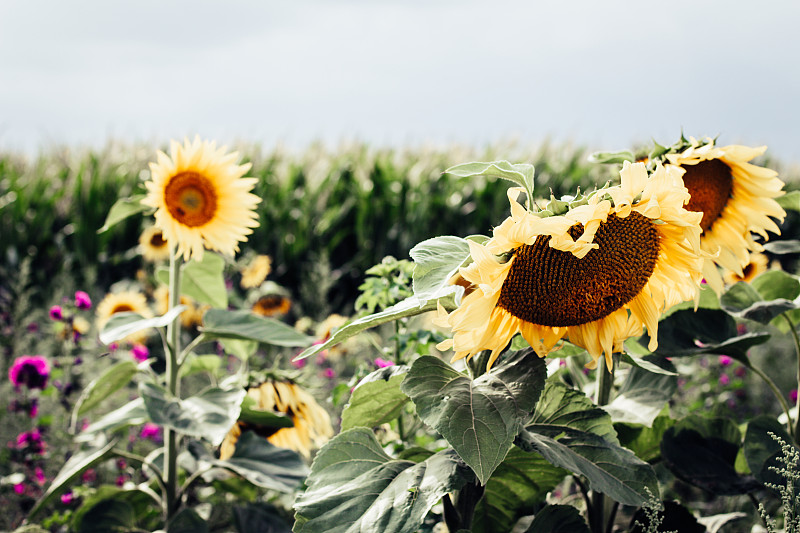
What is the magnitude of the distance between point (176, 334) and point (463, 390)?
1.08 metres

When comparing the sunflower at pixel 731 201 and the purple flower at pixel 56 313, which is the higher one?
the sunflower at pixel 731 201

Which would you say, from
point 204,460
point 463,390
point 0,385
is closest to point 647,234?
point 463,390

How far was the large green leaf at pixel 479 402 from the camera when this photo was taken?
95cm

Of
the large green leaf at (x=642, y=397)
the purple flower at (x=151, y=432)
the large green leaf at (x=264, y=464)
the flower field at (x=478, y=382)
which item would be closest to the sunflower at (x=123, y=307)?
→ the flower field at (x=478, y=382)

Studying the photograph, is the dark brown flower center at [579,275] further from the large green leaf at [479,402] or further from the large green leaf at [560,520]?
the large green leaf at [560,520]

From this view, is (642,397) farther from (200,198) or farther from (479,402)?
(200,198)

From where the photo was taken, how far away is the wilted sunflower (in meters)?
1.89

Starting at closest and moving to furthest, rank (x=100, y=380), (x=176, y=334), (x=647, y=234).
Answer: (x=647, y=234) < (x=100, y=380) < (x=176, y=334)

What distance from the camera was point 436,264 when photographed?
99 cm

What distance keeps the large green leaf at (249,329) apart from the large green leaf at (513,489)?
0.63m

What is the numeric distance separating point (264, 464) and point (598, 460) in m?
0.93

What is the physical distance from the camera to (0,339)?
3516 millimetres

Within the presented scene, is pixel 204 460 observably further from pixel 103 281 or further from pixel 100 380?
pixel 103 281

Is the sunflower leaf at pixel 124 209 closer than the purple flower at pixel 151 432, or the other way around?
the sunflower leaf at pixel 124 209
